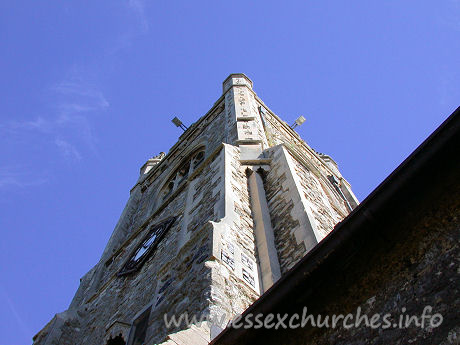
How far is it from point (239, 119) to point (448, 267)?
9.96 m

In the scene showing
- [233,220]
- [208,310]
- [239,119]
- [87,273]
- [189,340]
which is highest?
[239,119]

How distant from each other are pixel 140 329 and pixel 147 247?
11.2 feet

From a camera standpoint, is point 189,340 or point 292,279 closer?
point 292,279

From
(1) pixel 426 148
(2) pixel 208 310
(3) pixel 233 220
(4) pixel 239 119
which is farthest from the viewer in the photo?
(4) pixel 239 119

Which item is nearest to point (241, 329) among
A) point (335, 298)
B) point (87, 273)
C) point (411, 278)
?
point (335, 298)

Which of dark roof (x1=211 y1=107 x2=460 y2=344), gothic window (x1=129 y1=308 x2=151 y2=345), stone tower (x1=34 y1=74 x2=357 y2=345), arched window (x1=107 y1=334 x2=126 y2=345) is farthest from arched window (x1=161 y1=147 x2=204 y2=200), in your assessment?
dark roof (x1=211 y1=107 x2=460 y2=344)

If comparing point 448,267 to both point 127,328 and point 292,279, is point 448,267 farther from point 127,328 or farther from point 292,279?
point 127,328

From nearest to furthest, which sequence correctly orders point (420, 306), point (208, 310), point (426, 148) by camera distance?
point (420, 306) → point (426, 148) → point (208, 310)

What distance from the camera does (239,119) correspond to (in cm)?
1218

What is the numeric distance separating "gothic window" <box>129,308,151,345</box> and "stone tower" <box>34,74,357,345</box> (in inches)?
0.8

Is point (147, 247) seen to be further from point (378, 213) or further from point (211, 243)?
point (378, 213)

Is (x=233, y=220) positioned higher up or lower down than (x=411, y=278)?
higher up

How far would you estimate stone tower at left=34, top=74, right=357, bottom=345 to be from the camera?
187 inches

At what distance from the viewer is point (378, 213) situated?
2.83 metres
